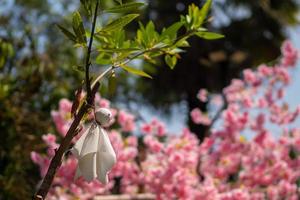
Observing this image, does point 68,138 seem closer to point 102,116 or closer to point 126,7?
point 102,116

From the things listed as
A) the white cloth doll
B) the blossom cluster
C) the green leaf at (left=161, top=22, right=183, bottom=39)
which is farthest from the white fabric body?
the blossom cluster

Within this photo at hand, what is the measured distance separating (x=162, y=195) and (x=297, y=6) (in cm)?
943

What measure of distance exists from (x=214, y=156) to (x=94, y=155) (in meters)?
3.99

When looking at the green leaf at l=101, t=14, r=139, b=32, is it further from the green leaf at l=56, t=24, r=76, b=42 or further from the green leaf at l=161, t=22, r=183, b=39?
the green leaf at l=161, t=22, r=183, b=39

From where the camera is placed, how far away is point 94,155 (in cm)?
153

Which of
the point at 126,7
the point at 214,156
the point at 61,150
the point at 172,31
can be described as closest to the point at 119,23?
the point at 126,7

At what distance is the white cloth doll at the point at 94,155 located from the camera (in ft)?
4.99

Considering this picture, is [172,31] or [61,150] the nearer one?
[61,150]

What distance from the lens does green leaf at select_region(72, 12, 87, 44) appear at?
5.45 feet

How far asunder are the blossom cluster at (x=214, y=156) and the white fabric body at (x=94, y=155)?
8.57ft

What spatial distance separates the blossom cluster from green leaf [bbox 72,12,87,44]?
249 centimetres

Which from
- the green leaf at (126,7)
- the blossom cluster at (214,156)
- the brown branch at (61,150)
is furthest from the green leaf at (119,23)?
the blossom cluster at (214,156)

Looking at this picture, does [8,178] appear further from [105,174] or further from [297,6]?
[297,6]

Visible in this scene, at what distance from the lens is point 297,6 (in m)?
12.8
